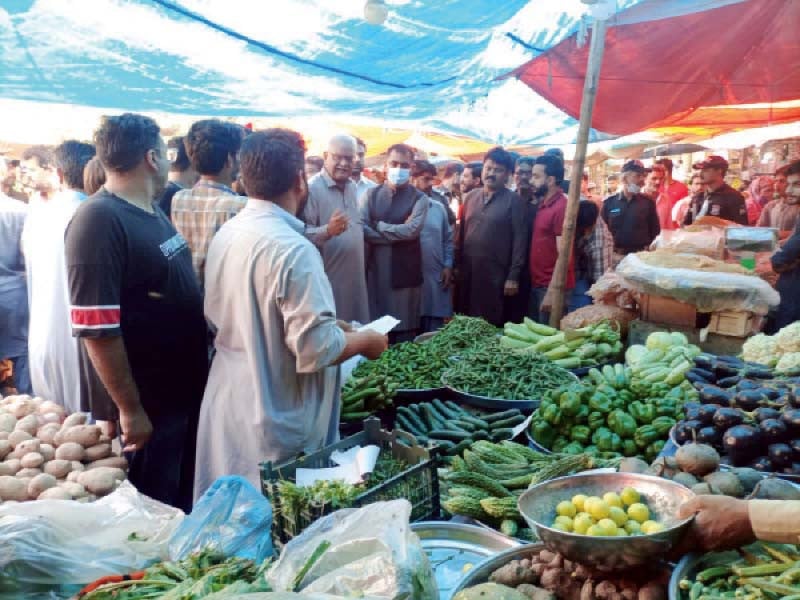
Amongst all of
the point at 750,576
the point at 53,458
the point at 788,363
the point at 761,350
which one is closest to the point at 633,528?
the point at 750,576

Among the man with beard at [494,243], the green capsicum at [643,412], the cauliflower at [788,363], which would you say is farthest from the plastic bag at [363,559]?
the man with beard at [494,243]

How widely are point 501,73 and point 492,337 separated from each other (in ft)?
12.1

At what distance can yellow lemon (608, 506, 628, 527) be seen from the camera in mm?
1865

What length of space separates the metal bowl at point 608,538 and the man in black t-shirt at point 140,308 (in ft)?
7.04

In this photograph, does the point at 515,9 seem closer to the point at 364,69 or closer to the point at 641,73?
the point at 364,69

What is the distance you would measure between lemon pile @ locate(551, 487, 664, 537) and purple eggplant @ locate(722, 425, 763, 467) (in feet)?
3.08

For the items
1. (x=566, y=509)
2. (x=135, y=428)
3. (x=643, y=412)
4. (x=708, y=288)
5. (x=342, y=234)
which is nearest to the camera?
(x=566, y=509)

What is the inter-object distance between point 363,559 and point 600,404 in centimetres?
221

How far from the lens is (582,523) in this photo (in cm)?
185

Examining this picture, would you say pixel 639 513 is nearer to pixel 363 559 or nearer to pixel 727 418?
pixel 363 559

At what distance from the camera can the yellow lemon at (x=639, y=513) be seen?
1892 millimetres

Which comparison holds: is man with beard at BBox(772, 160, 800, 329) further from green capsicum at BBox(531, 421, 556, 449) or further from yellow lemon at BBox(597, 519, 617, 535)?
yellow lemon at BBox(597, 519, 617, 535)

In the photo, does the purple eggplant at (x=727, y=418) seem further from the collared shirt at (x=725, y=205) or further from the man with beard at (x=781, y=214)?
the man with beard at (x=781, y=214)

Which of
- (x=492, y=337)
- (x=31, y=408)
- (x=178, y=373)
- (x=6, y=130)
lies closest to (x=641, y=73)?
(x=492, y=337)
